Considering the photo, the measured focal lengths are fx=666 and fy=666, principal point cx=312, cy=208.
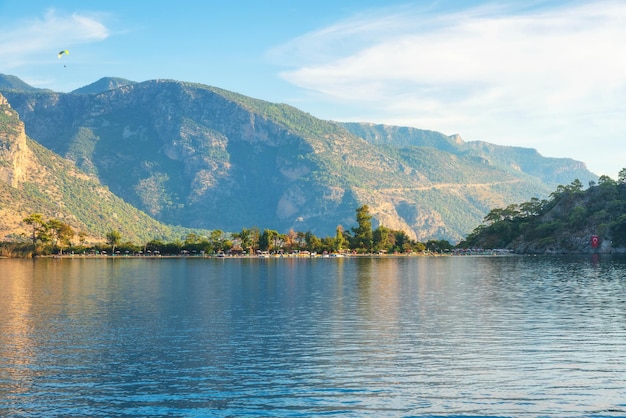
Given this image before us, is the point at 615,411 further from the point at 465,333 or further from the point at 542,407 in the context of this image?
the point at 465,333

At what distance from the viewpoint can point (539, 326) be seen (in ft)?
221

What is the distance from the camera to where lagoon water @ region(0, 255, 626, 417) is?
128 ft

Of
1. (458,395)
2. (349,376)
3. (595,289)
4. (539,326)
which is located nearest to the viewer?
(458,395)

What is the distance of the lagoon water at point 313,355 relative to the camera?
128ft

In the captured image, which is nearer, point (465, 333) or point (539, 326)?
point (465, 333)

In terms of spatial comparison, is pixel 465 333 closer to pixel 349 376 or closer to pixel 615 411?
pixel 349 376

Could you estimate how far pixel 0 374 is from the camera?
46062 mm

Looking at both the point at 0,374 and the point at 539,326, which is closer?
the point at 0,374

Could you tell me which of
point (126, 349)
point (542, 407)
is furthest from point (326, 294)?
point (542, 407)

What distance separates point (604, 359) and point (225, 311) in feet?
Answer: 149

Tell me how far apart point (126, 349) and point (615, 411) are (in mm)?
36968

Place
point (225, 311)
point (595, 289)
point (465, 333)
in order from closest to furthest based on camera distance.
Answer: point (465, 333) → point (225, 311) → point (595, 289)

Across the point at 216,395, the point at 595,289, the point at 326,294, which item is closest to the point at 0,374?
the point at 216,395

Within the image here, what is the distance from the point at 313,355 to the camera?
52.5m
